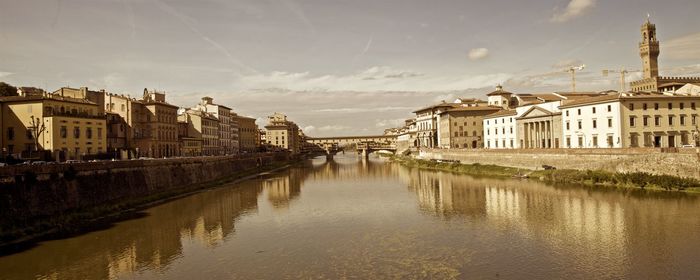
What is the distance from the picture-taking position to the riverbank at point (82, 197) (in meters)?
31.3

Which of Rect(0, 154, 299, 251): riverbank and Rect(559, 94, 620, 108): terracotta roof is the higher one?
Rect(559, 94, 620, 108): terracotta roof

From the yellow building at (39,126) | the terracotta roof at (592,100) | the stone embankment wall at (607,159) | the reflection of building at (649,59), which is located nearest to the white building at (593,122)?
the terracotta roof at (592,100)

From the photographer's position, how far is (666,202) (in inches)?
1481

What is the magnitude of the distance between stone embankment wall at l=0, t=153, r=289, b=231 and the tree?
80.8 ft

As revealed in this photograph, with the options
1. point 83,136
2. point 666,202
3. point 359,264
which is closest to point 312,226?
point 359,264

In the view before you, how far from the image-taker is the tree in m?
62.1

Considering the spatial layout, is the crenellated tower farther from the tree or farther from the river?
the tree

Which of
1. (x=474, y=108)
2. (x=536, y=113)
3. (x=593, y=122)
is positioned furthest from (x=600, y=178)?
(x=474, y=108)

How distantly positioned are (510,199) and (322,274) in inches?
1067

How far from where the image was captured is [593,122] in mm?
61406

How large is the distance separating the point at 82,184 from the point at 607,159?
53.0m

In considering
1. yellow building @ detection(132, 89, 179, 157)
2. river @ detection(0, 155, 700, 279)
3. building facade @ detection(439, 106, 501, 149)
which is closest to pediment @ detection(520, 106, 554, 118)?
building facade @ detection(439, 106, 501, 149)

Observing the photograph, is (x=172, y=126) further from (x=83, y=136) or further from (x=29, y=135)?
(x=29, y=135)

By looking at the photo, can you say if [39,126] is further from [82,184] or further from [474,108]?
[474,108]
